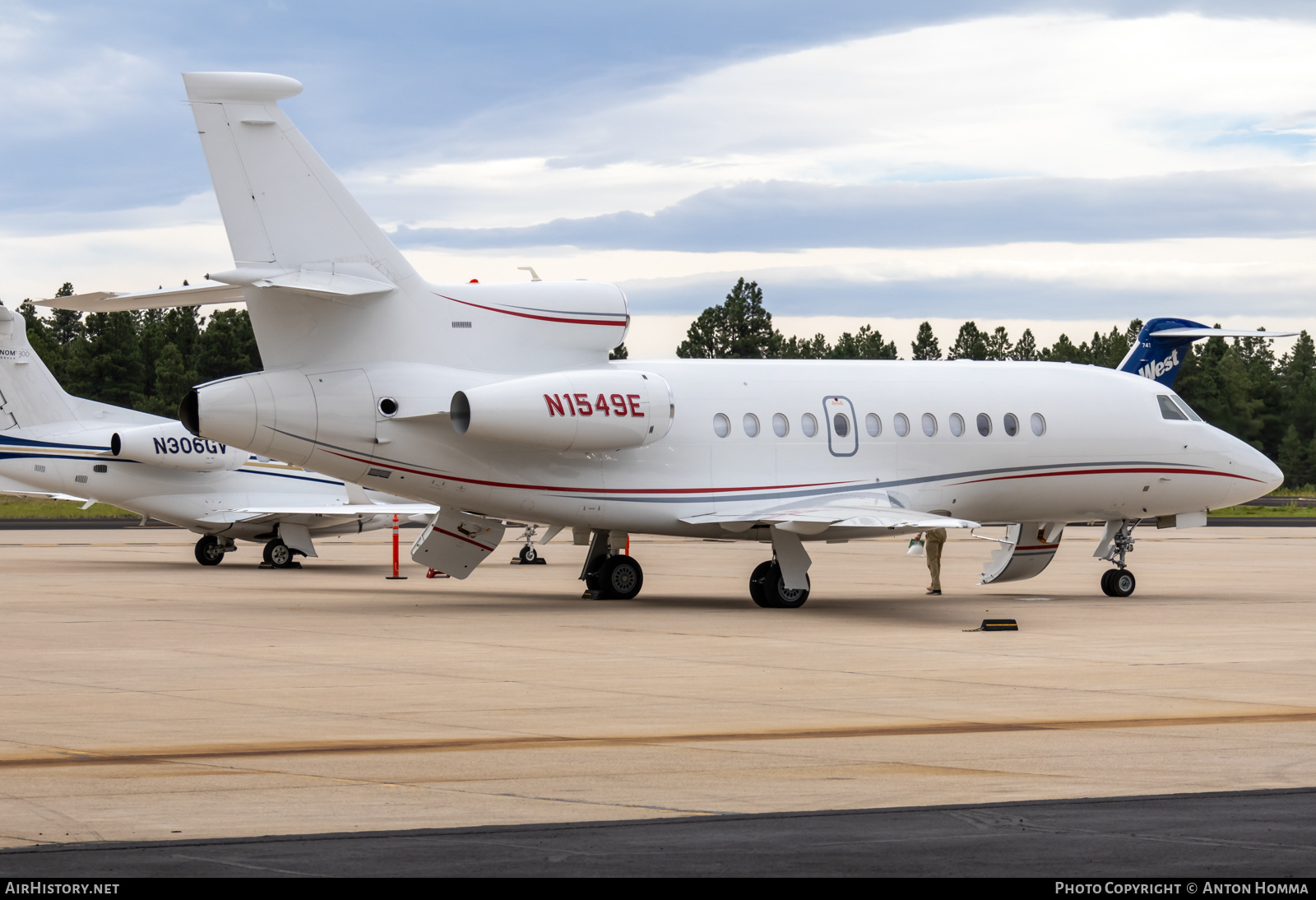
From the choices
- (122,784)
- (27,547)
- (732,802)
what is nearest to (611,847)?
(732,802)

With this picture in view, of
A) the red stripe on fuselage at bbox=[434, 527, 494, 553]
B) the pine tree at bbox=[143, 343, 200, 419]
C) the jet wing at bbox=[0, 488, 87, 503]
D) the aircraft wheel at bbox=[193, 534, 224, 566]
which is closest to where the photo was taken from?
the red stripe on fuselage at bbox=[434, 527, 494, 553]

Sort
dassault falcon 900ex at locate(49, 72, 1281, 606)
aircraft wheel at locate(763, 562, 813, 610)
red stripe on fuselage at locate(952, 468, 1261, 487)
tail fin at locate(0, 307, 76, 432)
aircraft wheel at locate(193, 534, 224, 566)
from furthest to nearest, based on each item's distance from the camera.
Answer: aircraft wheel at locate(193, 534, 224, 566) < tail fin at locate(0, 307, 76, 432) < red stripe on fuselage at locate(952, 468, 1261, 487) < aircraft wheel at locate(763, 562, 813, 610) < dassault falcon 900ex at locate(49, 72, 1281, 606)

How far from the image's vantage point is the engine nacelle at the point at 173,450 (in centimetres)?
3450

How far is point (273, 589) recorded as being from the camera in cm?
2777

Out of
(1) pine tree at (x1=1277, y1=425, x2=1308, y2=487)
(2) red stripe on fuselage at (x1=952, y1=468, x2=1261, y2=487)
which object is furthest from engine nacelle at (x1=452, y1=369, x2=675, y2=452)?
(1) pine tree at (x1=1277, y1=425, x2=1308, y2=487)

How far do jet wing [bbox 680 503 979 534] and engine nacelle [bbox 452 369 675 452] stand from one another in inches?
64.9

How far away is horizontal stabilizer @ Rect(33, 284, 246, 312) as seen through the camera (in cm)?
2128

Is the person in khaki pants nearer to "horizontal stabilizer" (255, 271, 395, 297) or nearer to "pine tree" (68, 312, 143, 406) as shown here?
"horizontal stabilizer" (255, 271, 395, 297)

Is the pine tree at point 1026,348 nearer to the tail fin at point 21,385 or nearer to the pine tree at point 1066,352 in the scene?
the pine tree at point 1066,352

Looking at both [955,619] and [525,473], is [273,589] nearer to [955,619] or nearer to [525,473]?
[525,473]

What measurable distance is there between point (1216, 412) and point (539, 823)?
114ft

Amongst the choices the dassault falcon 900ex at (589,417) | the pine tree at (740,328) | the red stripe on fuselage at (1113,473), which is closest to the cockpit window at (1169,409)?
the dassault falcon 900ex at (589,417)

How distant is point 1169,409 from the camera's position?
27109 mm

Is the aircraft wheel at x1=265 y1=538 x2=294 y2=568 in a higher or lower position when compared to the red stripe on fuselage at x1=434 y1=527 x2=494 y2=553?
lower
